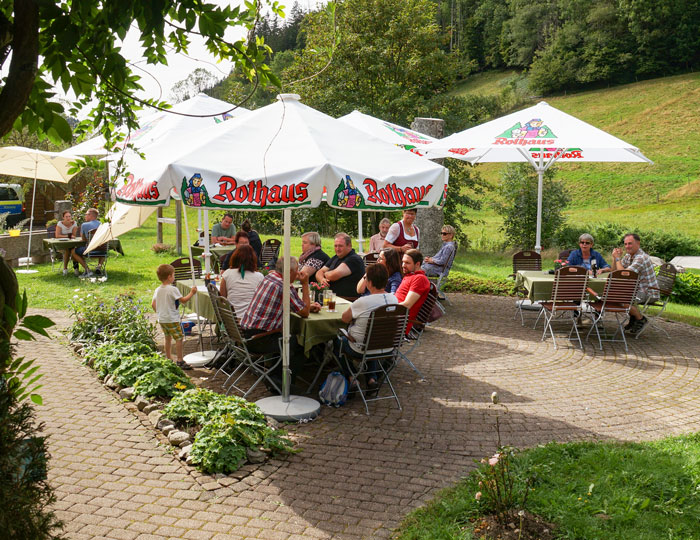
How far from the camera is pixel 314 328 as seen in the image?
6188mm

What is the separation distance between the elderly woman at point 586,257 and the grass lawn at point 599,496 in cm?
489

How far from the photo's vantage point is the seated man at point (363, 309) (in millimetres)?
6043

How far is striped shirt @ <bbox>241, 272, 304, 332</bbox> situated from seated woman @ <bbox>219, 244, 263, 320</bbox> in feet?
1.41

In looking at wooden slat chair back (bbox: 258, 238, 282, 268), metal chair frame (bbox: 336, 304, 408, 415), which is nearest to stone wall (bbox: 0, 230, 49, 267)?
wooden slat chair back (bbox: 258, 238, 282, 268)

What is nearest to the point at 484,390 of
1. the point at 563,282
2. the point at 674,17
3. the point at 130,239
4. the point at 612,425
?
the point at 612,425

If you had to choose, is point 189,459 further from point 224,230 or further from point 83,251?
point 83,251

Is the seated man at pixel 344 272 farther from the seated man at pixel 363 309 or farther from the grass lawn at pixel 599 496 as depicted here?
the grass lawn at pixel 599 496

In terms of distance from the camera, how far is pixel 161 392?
5934 millimetres

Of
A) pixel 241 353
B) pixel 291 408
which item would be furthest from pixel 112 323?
pixel 291 408

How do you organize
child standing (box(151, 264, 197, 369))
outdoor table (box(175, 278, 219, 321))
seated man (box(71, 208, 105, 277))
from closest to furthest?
child standing (box(151, 264, 197, 369))
outdoor table (box(175, 278, 219, 321))
seated man (box(71, 208, 105, 277))

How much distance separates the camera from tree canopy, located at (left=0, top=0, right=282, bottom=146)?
2.60 m

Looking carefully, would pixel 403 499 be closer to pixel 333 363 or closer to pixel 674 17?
pixel 333 363

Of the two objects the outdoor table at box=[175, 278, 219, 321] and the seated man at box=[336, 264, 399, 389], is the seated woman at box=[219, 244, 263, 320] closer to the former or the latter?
the outdoor table at box=[175, 278, 219, 321]

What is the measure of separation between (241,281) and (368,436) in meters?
2.20
